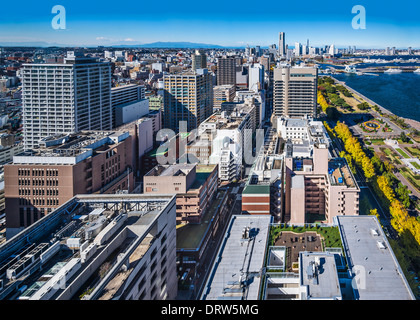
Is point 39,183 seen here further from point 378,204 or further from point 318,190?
point 378,204

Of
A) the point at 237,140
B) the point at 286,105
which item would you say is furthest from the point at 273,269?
the point at 286,105

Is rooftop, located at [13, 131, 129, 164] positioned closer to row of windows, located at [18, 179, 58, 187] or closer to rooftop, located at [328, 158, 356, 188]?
row of windows, located at [18, 179, 58, 187]

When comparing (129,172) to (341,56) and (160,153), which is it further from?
(341,56)

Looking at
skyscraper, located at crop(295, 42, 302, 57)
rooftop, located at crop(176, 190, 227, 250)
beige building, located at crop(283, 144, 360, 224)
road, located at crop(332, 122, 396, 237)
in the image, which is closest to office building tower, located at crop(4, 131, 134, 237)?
rooftop, located at crop(176, 190, 227, 250)

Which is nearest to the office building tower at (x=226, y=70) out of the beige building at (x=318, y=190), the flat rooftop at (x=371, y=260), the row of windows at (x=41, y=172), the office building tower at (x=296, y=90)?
the office building tower at (x=296, y=90)

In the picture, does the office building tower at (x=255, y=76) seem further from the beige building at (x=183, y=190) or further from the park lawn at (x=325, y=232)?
the park lawn at (x=325, y=232)
